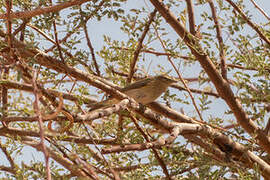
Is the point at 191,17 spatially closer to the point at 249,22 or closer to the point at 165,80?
the point at 249,22

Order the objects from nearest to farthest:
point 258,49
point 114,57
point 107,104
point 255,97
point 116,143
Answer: point 255,97, point 258,49, point 116,143, point 114,57, point 107,104

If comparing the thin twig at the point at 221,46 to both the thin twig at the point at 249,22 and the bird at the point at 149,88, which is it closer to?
the thin twig at the point at 249,22

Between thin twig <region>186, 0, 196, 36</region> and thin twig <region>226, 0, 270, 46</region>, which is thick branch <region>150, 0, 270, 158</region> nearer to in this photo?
thin twig <region>186, 0, 196, 36</region>

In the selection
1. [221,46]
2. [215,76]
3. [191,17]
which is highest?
[191,17]

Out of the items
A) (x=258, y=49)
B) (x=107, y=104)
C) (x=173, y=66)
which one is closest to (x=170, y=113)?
(x=173, y=66)

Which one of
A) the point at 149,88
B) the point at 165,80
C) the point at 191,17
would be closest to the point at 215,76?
the point at 191,17

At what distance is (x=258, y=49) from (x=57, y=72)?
183cm

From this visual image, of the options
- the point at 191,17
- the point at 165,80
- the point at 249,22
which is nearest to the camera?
the point at 249,22

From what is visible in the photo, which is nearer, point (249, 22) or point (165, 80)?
point (249, 22)

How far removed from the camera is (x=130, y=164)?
3564 mm

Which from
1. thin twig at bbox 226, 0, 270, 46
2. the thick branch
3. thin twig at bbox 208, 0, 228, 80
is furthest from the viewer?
thin twig at bbox 208, 0, 228, 80

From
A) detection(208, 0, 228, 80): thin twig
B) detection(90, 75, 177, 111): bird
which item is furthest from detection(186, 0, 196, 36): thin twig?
detection(90, 75, 177, 111): bird

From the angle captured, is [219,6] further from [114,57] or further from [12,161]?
[12,161]

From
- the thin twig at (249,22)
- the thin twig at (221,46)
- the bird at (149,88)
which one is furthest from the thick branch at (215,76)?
the bird at (149,88)
